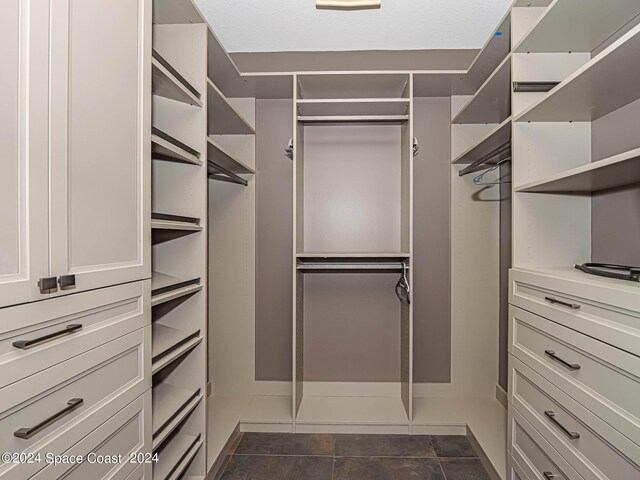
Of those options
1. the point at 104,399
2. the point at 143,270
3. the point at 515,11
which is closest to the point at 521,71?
the point at 515,11

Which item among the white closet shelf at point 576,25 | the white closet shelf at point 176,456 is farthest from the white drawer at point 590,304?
the white closet shelf at point 176,456

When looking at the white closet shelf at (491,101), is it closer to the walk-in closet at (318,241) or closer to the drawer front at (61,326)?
the walk-in closet at (318,241)

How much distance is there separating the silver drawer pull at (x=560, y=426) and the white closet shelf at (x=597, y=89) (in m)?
1.15

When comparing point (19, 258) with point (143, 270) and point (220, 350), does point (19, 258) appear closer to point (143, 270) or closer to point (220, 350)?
point (143, 270)

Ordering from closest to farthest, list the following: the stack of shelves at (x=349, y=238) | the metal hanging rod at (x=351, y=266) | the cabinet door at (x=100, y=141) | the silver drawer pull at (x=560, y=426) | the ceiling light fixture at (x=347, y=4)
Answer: the cabinet door at (x=100, y=141), the silver drawer pull at (x=560, y=426), the ceiling light fixture at (x=347, y=4), the metal hanging rod at (x=351, y=266), the stack of shelves at (x=349, y=238)

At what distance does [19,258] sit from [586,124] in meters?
2.10

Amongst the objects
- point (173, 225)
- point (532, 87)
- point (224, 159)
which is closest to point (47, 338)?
point (173, 225)

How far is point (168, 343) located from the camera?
62.8 inches

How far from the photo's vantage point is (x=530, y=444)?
1.54m

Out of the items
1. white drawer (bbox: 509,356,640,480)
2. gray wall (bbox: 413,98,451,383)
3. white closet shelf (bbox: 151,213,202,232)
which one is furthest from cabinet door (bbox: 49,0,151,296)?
gray wall (bbox: 413,98,451,383)

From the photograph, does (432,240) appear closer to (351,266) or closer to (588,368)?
(351,266)

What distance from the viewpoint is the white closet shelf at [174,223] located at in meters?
1.44

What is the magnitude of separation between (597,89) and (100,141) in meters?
1.67

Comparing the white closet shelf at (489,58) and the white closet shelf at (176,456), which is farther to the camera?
the white closet shelf at (489,58)
